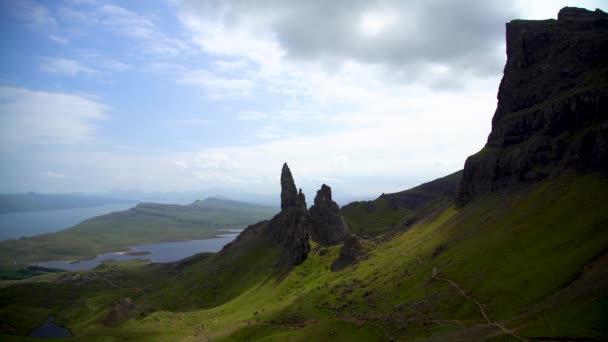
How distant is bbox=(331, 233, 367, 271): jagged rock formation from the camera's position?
5812 inches

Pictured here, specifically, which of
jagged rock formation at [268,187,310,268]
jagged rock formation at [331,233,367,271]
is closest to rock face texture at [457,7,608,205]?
jagged rock formation at [331,233,367,271]

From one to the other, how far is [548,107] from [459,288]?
3204 inches

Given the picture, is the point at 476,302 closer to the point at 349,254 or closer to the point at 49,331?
the point at 349,254

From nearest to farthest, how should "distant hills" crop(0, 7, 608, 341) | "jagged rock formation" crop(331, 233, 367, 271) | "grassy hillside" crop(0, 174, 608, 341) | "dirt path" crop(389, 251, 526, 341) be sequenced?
1. "dirt path" crop(389, 251, 526, 341)
2. "grassy hillside" crop(0, 174, 608, 341)
3. "distant hills" crop(0, 7, 608, 341)
4. "jagged rock formation" crop(331, 233, 367, 271)

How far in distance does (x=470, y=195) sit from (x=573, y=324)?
101483 millimetres

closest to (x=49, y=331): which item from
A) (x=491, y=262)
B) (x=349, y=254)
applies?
(x=349, y=254)

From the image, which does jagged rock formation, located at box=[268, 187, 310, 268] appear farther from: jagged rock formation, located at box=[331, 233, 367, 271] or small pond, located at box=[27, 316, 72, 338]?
small pond, located at box=[27, 316, 72, 338]

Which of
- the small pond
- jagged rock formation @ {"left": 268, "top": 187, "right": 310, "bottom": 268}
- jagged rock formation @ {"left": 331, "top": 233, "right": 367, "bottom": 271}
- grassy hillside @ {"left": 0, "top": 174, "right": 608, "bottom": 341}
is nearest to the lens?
grassy hillside @ {"left": 0, "top": 174, "right": 608, "bottom": 341}

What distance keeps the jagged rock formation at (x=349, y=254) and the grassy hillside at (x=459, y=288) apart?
16.4 feet

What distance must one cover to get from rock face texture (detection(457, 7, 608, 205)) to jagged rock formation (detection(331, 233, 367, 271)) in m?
48.1

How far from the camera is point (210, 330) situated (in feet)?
412

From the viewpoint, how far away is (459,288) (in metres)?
89.5

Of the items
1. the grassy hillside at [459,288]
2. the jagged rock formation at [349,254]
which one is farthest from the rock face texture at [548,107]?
the jagged rock formation at [349,254]

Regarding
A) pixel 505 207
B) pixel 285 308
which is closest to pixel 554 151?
pixel 505 207
